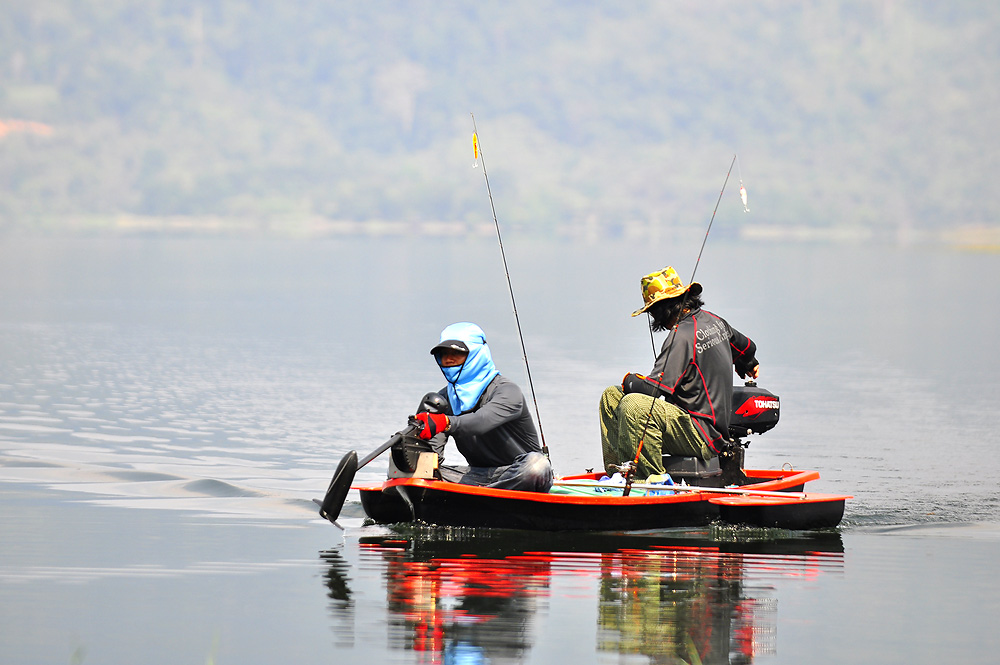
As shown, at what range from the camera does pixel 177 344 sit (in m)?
34.2

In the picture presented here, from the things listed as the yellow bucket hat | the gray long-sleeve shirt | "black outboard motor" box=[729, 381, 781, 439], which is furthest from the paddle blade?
"black outboard motor" box=[729, 381, 781, 439]

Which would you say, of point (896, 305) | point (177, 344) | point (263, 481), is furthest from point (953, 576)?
point (896, 305)

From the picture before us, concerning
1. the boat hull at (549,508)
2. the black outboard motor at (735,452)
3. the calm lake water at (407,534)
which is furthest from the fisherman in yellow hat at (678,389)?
the calm lake water at (407,534)

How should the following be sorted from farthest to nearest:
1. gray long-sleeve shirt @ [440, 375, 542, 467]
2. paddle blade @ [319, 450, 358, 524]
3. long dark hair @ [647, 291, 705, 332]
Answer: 1. long dark hair @ [647, 291, 705, 332]
2. paddle blade @ [319, 450, 358, 524]
3. gray long-sleeve shirt @ [440, 375, 542, 467]

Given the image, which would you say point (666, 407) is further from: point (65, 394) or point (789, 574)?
point (65, 394)

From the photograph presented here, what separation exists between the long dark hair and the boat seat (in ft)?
3.63

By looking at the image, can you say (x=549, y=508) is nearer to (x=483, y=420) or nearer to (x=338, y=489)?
(x=483, y=420)

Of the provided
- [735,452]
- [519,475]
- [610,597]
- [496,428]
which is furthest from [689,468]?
[610,597]

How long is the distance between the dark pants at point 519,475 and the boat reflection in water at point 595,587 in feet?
1.41

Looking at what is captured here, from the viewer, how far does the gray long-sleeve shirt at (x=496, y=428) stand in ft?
39.1

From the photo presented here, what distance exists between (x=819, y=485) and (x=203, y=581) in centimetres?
772

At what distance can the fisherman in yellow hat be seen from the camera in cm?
1268

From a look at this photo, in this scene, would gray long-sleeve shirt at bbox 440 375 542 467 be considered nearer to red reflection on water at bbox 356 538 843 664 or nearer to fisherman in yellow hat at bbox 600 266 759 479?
red reflection on water at bbox 356 538 843 664

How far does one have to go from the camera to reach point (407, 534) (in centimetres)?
1255
